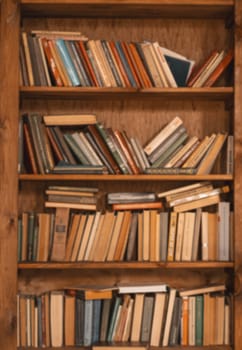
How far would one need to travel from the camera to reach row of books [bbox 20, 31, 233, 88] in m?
3.10

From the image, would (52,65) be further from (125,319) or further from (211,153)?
(125,319)

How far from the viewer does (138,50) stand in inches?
124

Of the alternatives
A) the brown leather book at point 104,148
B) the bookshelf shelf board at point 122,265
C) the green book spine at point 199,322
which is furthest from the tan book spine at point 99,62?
the green book spine at point 199,322

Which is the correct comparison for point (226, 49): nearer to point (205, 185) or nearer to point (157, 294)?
point (205, 185)

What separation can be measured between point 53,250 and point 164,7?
4.26 feet

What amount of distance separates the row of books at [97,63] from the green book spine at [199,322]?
1.06 metres

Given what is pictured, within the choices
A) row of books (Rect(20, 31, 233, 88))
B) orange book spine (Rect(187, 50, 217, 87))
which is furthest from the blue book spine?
orange book spine (Rect(187, 50, 217, 87))

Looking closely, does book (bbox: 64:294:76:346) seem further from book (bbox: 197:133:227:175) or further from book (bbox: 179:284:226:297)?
book (bbox: 197:133:227:175)

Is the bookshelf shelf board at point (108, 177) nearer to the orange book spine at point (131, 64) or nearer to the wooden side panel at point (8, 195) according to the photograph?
the wooden side panel at point (8, 195)

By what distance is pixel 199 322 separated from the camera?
3.14 metres

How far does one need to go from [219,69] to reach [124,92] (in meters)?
0.49

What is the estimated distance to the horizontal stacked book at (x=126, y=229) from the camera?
3098 millimetres

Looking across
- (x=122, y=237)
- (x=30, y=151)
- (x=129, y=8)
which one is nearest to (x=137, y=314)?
(x=122, y=237)

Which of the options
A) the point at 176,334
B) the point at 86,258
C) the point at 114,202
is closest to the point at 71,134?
the point at 114,202
